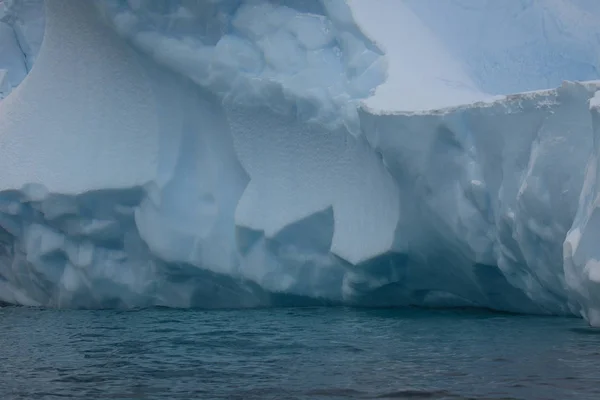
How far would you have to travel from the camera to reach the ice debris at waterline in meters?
6.22

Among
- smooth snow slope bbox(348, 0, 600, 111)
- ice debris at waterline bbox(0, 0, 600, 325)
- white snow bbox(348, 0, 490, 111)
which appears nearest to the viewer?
ice debris at waterline bbox(0, 0, 600, 325)

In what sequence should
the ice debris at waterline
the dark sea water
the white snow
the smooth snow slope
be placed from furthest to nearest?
the smooth snow slope → the white snow → the ice debris at waterline → the dark sea water

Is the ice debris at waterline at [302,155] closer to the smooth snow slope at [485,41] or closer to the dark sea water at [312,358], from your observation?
the smooth snow slope at [485,41]

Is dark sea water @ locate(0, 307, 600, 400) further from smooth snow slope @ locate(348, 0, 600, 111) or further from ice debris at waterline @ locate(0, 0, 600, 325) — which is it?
smooth snow slope @ locate(348, 0, 600, 111)

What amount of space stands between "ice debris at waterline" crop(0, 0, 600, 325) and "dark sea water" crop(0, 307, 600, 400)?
0.53 m

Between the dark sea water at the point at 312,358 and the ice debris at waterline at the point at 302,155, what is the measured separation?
529 millimetres

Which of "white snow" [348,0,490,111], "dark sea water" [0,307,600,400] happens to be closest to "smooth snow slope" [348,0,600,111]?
"white snow" [348,0,490,111]

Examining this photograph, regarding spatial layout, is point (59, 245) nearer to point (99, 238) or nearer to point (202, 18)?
point (99, 238)

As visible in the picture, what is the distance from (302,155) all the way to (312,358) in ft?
9.98

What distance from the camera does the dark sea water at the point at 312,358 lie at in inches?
165

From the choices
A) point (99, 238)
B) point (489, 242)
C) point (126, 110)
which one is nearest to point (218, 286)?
point (99, 238)

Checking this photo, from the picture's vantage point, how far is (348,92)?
7559mm

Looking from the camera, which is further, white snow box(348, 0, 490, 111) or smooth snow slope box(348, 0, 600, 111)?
smooth snow slope box(348, 0, 600, 111)

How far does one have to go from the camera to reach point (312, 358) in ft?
17.0
